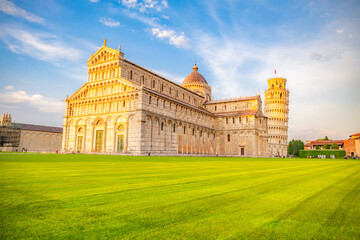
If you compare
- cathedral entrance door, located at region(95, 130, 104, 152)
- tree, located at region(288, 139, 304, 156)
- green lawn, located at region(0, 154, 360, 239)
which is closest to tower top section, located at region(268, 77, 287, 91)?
tree, located at region(288, 139, 304, 156)

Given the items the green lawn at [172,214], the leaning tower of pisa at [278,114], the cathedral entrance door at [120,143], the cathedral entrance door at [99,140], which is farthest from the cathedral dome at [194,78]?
the green lawn at [172,214]

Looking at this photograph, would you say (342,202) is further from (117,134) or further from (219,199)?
(117,134)

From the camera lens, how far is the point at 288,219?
414cm

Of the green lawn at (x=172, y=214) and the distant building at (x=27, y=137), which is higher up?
the distant building at (x=27, y=137)

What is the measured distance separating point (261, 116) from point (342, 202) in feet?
213

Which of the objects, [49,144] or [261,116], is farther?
[49,144]

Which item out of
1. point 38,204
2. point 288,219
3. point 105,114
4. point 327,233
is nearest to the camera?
point 327,233

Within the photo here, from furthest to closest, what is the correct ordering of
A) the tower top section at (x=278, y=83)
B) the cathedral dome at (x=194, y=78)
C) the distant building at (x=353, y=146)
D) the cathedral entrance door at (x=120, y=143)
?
the tower top section at (x=278, y=83) → the cathedral dome at (x=194, y=78) → the distant building at (x=353, y=146) → the cathedral entrance door at (x=120, y=143)

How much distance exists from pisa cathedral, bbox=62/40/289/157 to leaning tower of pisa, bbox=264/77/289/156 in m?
29.1

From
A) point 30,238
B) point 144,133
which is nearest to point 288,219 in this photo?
point 30,238

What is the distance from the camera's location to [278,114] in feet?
318

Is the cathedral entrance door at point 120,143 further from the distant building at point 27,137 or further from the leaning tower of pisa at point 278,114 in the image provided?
the leaning tower of pisa at point 278,114

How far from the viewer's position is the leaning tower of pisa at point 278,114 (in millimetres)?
95500

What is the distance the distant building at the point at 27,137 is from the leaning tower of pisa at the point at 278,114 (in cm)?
7847
